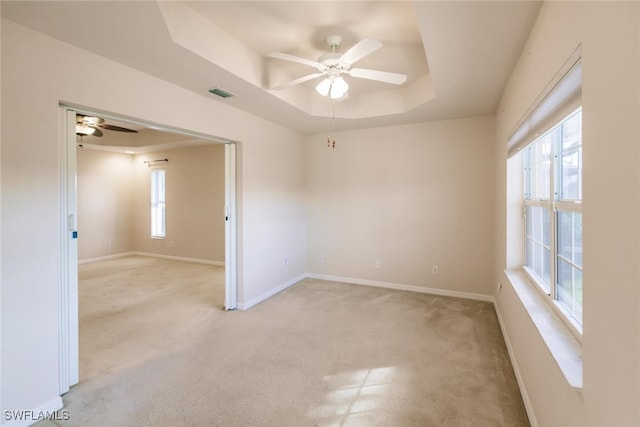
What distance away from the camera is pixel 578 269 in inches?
59.4

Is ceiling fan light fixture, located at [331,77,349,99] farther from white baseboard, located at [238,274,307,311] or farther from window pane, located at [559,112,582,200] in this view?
white baseboard, located at [238,274,307,311]

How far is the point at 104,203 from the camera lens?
21.7ft

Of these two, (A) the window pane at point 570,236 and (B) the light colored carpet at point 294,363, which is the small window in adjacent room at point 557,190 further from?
(B) the light colored carpet at point 294,363

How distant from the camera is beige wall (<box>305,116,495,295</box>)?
3889 millimetres

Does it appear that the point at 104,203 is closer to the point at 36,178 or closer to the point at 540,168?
the point at 36,178

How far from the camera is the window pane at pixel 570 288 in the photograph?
1.55m

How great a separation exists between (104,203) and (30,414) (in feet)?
19.3

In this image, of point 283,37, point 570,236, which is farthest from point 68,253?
point 570,236

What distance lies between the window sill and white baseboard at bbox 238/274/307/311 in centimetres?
284

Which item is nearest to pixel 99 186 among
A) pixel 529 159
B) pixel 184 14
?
pixel 184 14

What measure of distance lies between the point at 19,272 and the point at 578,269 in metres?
3.17

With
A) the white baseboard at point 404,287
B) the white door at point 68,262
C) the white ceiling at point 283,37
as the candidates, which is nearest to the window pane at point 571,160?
the white ceiling at point 283,37

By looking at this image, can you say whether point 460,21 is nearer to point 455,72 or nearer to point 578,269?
point 455,72

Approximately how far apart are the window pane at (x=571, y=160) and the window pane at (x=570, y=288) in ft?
1.31
